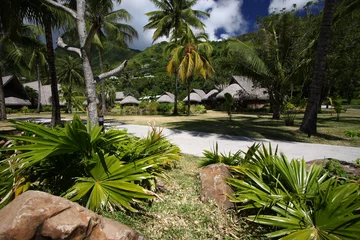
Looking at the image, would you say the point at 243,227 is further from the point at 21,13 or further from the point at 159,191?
the point at 21,13

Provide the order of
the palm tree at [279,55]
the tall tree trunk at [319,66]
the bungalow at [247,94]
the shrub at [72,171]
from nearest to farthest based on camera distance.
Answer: the shrub at [72,171] → the tall tree trunk at [319,66] → the palm tree at [279,55] → the bungalow at [247,94]

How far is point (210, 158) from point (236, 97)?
1058 inches

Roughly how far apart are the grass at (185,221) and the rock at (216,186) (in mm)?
107

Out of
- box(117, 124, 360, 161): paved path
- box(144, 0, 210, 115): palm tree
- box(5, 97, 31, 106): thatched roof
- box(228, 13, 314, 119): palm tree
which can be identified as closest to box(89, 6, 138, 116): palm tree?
box(144, 0, 210, 115): palm tree

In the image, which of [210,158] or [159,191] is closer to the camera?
[159,191]

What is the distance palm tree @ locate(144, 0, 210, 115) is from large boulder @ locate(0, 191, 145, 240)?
65.8 ft

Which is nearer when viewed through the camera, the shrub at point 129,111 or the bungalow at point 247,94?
the shrub at point 129,111

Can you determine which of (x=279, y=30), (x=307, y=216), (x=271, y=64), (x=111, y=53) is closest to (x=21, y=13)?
(x=307, y=216)

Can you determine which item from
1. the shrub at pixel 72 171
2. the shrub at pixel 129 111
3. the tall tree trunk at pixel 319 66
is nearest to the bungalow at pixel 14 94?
the shrub at pixel 129 111

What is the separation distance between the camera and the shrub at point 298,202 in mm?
1778

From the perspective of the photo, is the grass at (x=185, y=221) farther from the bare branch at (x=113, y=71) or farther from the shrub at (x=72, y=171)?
the bare branch at (x=113, y=71)

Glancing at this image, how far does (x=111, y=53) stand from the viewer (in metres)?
97.1

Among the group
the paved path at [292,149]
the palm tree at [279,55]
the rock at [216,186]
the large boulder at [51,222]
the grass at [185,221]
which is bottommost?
the grass at [185,221]

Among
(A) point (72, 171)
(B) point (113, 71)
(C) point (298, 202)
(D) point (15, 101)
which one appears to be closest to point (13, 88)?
(D) point (15, 101)
